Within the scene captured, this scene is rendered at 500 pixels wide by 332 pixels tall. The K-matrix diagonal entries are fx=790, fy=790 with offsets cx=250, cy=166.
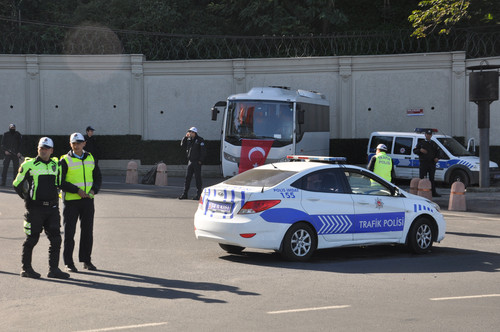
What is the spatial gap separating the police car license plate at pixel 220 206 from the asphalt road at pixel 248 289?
29.7 inches

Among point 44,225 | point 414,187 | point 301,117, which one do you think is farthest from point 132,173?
point 44,225

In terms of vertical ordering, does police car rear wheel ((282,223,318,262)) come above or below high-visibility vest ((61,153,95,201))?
below

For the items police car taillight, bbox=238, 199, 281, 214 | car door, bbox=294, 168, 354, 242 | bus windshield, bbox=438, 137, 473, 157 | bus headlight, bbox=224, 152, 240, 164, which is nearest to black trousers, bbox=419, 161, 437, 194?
bus windshield, bbox=438, 137, 473, 157

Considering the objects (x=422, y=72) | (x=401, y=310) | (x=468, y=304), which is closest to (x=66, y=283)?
(x=401, y=310)

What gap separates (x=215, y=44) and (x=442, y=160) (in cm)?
1152

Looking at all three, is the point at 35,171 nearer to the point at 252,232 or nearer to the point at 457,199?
the point at 252,232

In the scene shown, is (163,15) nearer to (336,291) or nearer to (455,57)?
(455,57)

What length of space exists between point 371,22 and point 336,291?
31.6 m

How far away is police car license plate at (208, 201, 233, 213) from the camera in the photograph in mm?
11438

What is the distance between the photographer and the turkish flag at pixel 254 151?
2467 cm

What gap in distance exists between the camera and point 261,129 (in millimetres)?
25094

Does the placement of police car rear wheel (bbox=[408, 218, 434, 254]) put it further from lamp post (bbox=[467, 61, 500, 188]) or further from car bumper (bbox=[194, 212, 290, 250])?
lamp post (bbox=[467, 61, 500, 188])

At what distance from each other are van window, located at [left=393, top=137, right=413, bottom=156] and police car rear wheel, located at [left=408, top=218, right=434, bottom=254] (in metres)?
13.2

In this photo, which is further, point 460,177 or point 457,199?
point 460,177
